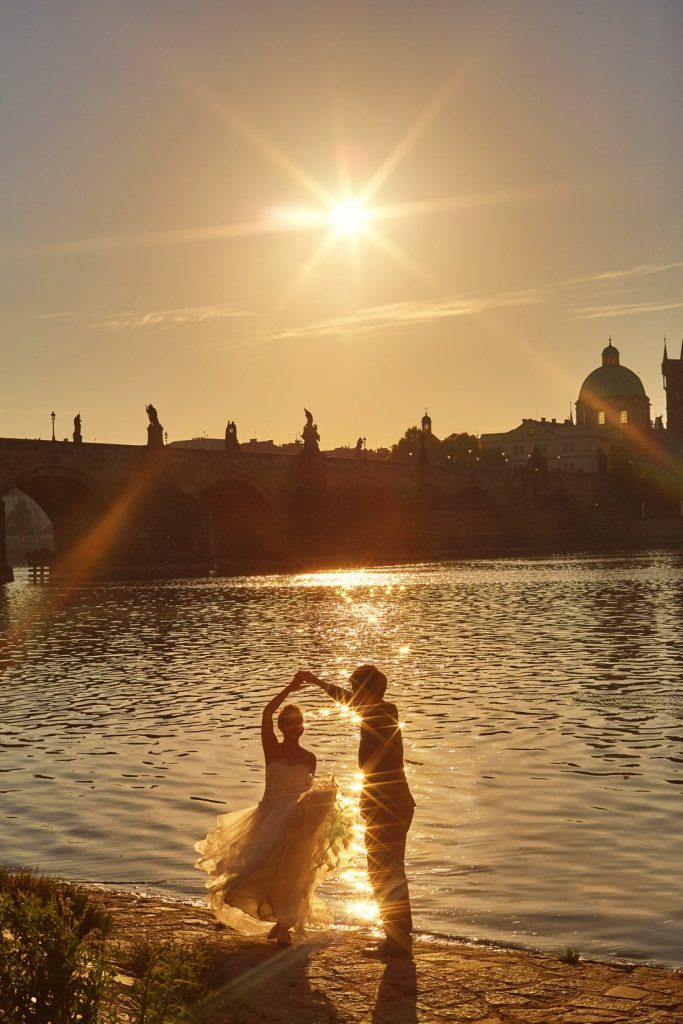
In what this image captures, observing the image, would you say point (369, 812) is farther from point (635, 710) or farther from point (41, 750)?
point (635, 710)

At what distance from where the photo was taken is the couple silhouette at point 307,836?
796 cm

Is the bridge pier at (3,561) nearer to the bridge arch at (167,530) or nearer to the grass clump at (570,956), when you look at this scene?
the bridge arch at (167,530)

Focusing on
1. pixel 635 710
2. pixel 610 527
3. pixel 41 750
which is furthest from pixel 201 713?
pixel 610 527

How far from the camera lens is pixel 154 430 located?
80.2 metres

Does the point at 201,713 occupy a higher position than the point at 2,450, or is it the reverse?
the point at 2,450

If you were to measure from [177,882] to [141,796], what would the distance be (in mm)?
3275

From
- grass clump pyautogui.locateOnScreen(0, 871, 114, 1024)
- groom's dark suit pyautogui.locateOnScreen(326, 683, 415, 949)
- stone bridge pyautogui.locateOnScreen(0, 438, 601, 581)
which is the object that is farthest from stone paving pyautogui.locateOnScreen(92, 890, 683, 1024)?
stone bridge pyautogui.locateOnScreen(0, 438, 601, 581)

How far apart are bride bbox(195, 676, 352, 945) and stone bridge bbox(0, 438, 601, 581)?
205 ft

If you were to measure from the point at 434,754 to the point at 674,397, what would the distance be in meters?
185

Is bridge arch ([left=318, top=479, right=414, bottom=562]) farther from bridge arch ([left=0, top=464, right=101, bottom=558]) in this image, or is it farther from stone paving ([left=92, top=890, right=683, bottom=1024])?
stone paving ([left=92, top=890, right=683, bottom=1024])

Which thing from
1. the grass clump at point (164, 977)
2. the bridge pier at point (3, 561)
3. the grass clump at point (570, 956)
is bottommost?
the grass clump at point (570, 956)

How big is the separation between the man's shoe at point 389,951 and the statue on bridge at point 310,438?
3387 inches

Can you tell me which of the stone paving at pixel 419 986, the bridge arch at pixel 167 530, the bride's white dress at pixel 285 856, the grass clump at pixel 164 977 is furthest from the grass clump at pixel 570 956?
the bridge arch at pixel 167 530

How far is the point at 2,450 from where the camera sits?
2761 inches
